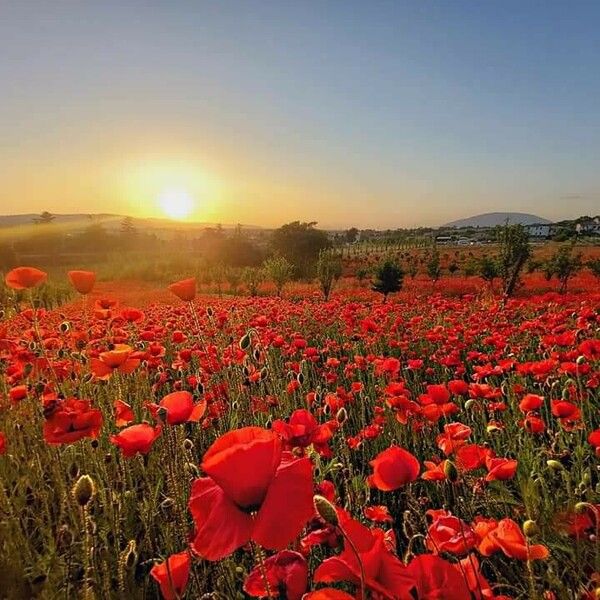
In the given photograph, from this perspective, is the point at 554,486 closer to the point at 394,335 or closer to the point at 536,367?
the point at 536,367

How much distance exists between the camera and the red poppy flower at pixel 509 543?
1.12m

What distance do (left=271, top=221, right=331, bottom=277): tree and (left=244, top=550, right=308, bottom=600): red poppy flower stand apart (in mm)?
46308

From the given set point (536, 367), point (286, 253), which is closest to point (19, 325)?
point (536, 367)

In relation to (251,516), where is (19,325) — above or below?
below

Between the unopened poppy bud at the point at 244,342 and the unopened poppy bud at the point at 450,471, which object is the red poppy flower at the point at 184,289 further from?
the unopened poppy bud at the point at 450,471

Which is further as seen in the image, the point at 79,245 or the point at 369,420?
the point at 79,245

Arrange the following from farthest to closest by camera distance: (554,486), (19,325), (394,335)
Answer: (394,335) → (19,325) → (554,486)

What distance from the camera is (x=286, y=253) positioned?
1909 inches

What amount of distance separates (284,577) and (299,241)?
50.0 m

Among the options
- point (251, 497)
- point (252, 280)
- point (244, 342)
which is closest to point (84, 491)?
point (251, 497)

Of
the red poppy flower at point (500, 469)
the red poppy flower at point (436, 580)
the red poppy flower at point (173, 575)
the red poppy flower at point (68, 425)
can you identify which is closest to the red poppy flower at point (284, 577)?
the red poppy flower at point (173, 575)

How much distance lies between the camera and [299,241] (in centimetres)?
5072

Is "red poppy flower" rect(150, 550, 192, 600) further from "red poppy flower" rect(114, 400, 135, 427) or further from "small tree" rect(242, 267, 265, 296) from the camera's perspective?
"small tree" rect(242, 267, 265, 296)

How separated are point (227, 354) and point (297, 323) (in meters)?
4.24
